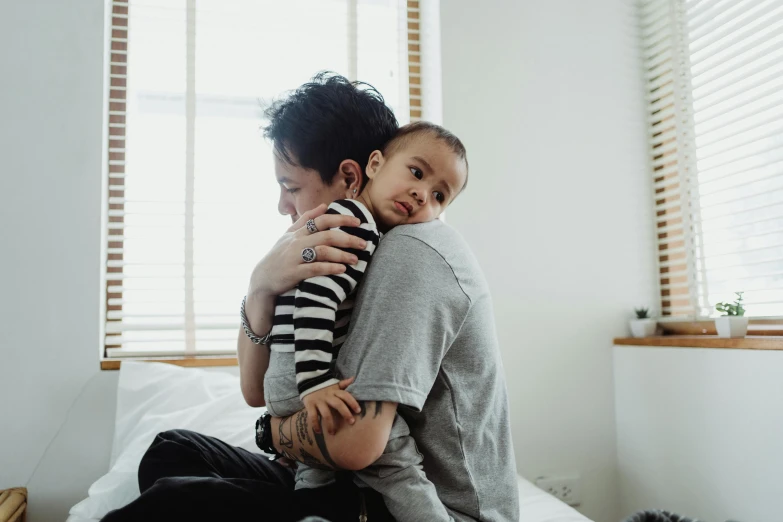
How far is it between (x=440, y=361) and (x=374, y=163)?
0.37 m

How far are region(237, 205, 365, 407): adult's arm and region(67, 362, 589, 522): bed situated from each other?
1.47 feet

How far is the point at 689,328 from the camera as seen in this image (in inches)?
80.3

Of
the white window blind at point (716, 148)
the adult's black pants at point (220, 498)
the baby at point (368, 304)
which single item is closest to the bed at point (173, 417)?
the adult's black pants at point (220, 498)

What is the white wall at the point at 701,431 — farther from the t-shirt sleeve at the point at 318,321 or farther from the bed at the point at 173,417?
the t-shirt sleeve at the point at 318,321

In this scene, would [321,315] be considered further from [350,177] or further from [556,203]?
[556,203]

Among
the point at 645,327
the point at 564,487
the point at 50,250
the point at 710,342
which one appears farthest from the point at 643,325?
the point at 50,250

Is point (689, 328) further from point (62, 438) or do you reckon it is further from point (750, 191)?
point (62, 438)

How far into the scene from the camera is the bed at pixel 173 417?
1365mm

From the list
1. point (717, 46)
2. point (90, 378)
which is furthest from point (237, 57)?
point (717, 46)

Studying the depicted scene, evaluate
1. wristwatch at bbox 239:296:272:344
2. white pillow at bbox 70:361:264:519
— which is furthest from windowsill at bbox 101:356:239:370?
wristwatch at bbox 239:296:272:344

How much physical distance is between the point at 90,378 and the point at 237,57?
1161 millimetres

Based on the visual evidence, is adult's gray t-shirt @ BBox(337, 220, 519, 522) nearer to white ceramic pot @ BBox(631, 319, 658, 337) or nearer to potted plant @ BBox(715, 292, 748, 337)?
potted plant @ BBox(715, 292, 748, 337)

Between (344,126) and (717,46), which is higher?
(717,46)

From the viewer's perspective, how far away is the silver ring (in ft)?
2.86
